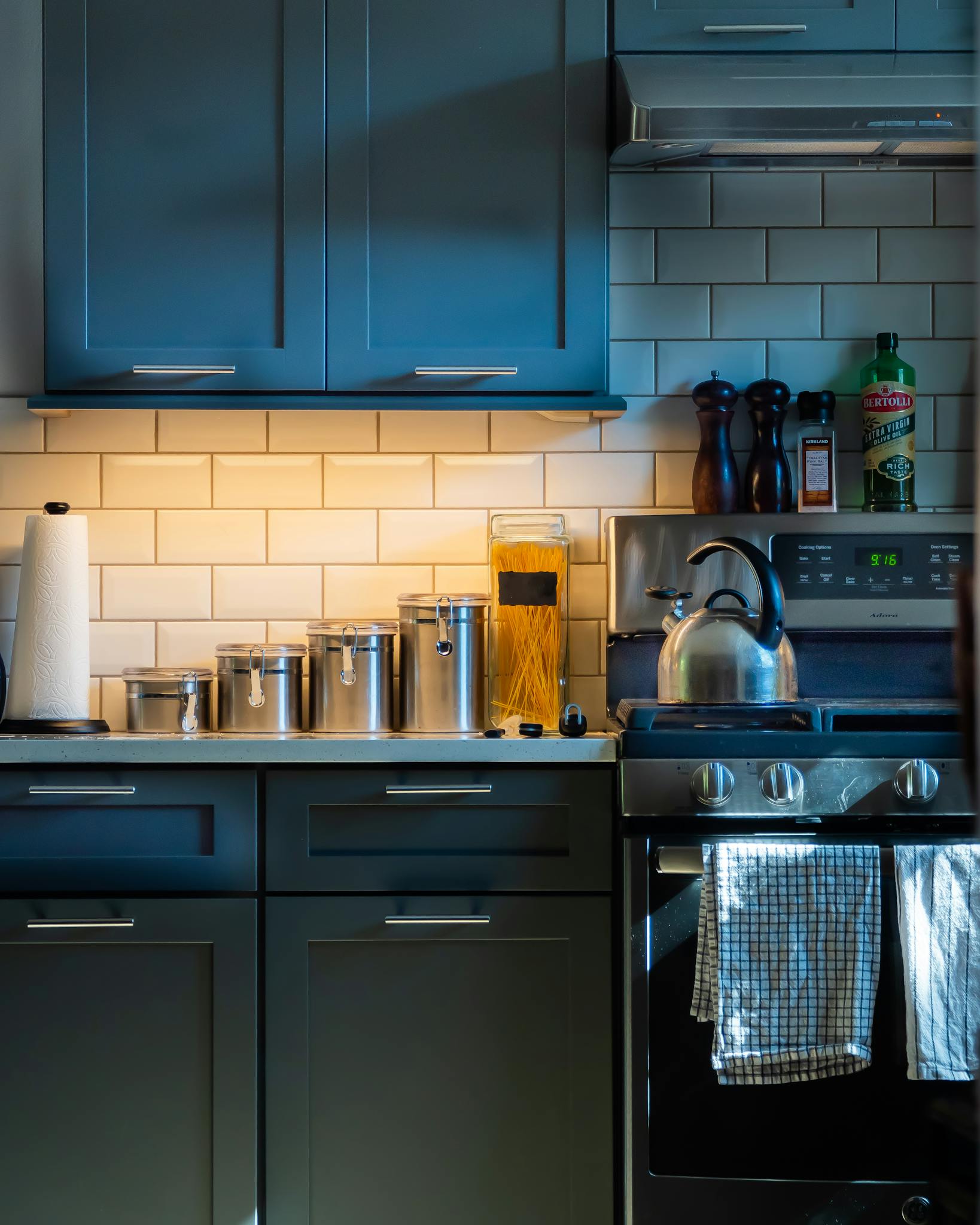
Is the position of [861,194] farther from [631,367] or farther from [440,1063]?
[440,1063]

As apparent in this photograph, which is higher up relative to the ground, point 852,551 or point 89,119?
point 89,119

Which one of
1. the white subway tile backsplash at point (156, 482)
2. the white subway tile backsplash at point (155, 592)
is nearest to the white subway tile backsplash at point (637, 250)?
the white subway tile backsplash at point (156, 482)

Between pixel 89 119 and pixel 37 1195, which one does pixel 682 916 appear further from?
pixel 89 119

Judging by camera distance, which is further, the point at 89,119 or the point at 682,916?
the point at 89,119

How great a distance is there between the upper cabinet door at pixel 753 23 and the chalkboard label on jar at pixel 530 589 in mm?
954

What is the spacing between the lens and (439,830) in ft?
5.56

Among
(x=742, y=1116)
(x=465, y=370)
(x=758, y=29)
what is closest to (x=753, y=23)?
(x=758, y=29)

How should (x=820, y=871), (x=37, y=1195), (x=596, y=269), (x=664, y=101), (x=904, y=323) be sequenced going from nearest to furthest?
1. (x=820, y=871)
2. (x=37, y=1195)
3. (x=664, y=101)
4. (x=596, y=269)
5. (x=904, y=323)

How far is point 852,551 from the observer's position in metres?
2.05

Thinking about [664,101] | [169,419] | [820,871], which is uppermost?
[664,101]

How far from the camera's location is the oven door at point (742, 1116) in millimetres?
1580

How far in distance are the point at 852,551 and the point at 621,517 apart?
0.44 meters

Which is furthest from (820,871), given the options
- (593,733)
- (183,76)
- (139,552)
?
(183,76)

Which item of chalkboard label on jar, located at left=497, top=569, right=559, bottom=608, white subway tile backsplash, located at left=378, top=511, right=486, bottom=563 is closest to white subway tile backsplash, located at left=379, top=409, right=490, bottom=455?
white subway tile backsplash, located at left=378, top=511, right=486, bottom=563
